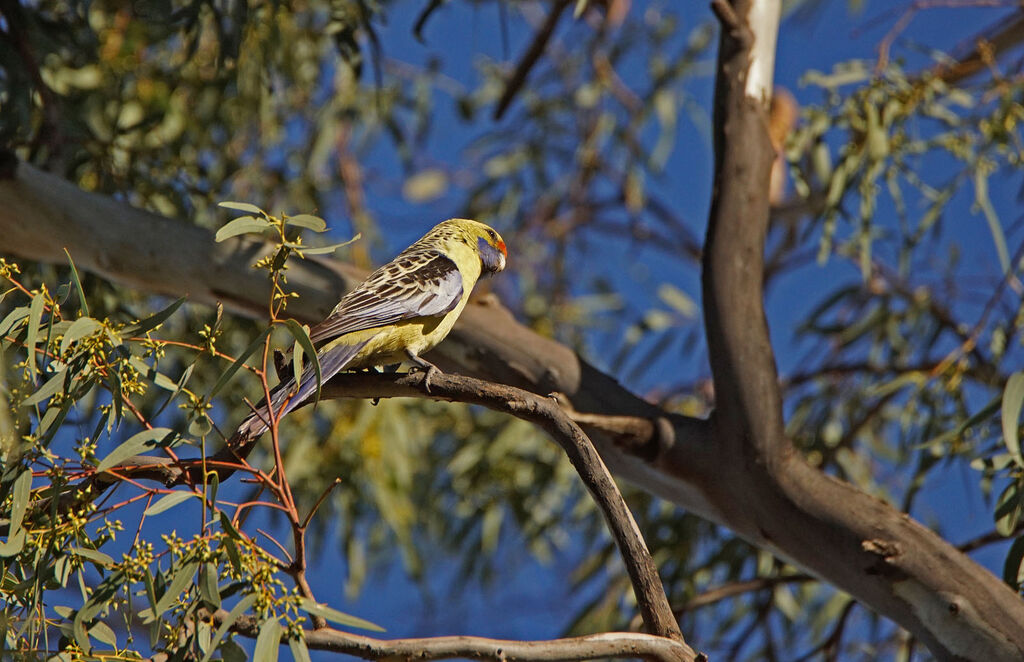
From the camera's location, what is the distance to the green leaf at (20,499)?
56.1 inches

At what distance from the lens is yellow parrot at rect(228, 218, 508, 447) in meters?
2.08

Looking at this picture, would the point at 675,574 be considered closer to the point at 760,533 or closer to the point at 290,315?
the point at 760,533

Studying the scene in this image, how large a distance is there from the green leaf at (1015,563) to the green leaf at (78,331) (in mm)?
1864

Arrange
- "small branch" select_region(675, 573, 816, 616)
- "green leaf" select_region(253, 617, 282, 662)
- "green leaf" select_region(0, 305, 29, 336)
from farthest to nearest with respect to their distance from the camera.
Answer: "small branch" select_region(675, 573, 816, 616), "green leaf" select_region(0, 305, 29, 336), "green leaf" select_region(253, 617, 282, 662)

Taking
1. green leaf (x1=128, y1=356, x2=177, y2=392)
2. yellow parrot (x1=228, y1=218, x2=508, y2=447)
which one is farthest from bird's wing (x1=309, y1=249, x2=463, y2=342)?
green leaf (x1=128, y1=356, x2=177, y2=392)

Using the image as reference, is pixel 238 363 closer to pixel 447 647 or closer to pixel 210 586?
pixel 210 586

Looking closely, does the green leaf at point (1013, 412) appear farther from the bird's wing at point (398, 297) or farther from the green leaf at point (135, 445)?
the green leaf at point (135, 445)

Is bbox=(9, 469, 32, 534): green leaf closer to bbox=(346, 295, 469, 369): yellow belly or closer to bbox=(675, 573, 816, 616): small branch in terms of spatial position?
bbox=(346, 295, 469, 369): yellow belly

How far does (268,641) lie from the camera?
4.43 ft

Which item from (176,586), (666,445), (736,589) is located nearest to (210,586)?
(176,586)

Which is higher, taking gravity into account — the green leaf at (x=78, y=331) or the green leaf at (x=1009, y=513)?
the green leaf at (x=1009, y=513)

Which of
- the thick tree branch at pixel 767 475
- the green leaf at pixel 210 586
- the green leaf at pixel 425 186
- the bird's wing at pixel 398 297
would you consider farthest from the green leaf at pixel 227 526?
the green leaf at pixel 425 186

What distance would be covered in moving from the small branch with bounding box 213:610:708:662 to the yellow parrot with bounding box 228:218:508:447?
445mm

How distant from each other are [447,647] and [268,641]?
0.26m
